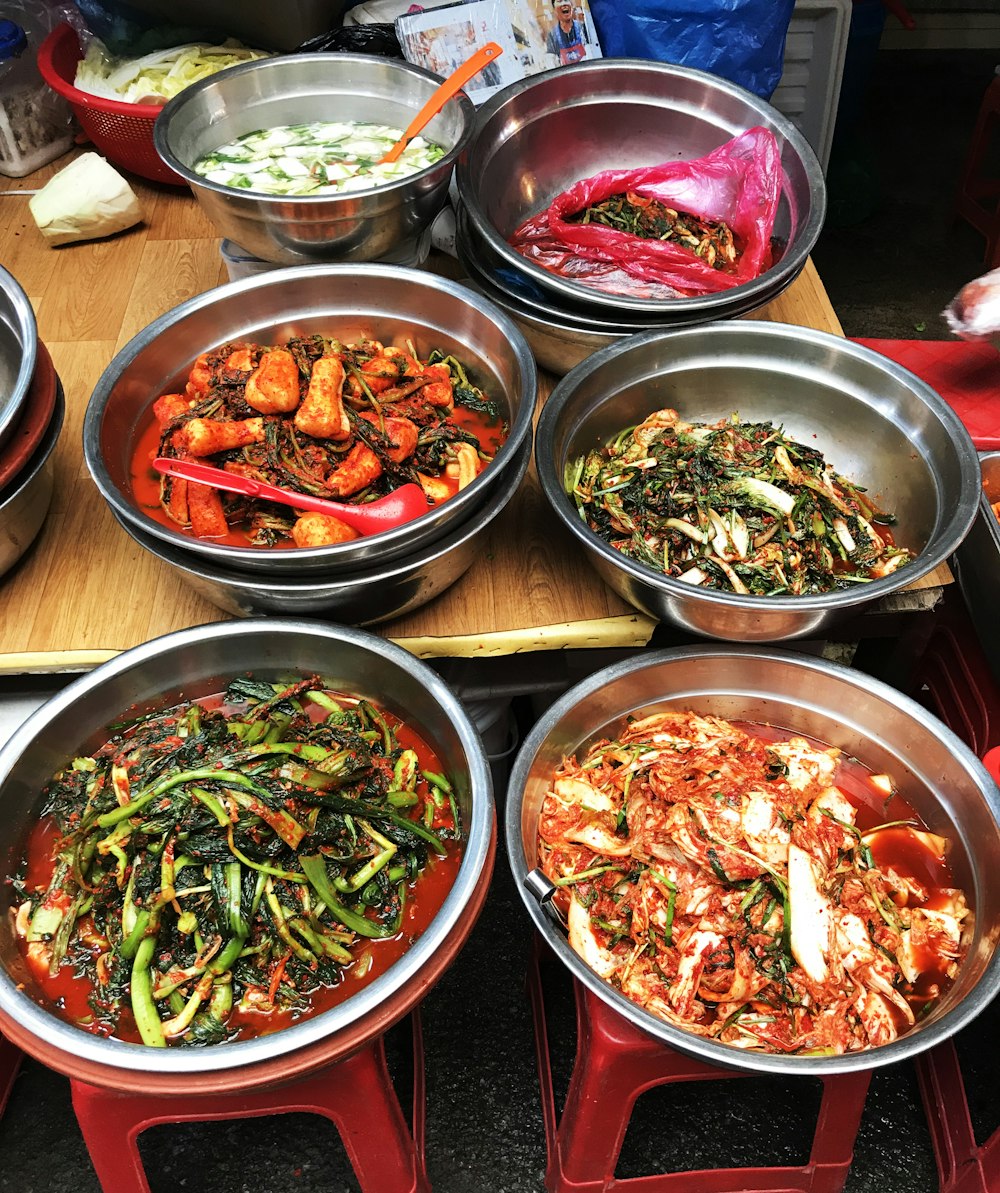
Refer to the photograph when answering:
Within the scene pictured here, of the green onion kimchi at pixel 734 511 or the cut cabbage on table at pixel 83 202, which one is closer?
the green onion kimchi at pixel 734 511

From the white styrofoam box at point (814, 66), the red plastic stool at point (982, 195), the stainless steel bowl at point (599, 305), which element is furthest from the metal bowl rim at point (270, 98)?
the red plastic stool at point (982, 195)

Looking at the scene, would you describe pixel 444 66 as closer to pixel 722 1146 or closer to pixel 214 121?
pixel 214 121

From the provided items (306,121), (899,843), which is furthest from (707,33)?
(899,843)

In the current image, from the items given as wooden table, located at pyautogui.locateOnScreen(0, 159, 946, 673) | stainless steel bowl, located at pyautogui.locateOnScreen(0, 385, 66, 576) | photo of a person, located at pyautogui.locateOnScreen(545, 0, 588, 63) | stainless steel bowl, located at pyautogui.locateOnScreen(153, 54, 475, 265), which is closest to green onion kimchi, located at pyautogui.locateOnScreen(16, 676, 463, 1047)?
wooden table, located at pyautogui.locateOnScreen(0, 159, 946, 673)

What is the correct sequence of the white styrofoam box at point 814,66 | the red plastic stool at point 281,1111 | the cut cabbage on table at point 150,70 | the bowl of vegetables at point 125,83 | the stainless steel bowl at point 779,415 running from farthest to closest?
the white styrofoam box at point 814,66 → the cut cabbage on table at point 150,70 → the bowl of vegetables at point 125,83 → the stainless steel bowl at point 779,415 → the red plastic stool at point 281,1111

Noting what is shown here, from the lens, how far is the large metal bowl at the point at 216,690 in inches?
63.3

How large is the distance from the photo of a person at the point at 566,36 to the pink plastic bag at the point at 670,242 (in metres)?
0.57

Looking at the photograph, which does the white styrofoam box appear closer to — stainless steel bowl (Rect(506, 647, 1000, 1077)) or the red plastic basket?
the red plastic basket

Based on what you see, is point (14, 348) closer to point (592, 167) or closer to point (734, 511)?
point (734, 511)

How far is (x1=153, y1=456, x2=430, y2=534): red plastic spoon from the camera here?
229 cm

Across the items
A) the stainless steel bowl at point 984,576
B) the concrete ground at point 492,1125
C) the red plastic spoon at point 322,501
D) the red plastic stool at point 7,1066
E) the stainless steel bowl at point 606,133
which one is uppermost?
the stainless steel bowl at point 606,133

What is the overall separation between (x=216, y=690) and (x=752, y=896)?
1.41 m

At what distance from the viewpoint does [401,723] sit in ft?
7.55

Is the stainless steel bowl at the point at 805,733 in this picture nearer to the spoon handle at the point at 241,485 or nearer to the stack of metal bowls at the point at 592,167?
the spoon handle at the point at 241,485
